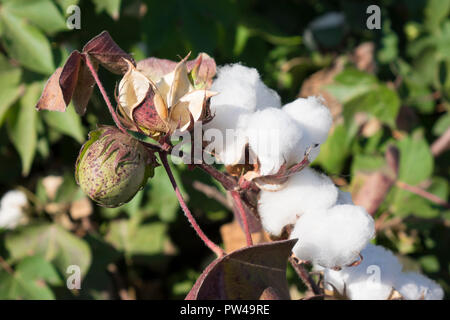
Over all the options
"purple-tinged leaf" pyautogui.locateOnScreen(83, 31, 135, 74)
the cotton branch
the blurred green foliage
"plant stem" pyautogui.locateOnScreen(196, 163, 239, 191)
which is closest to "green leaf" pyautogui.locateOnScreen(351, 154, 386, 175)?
the blurred green foliage

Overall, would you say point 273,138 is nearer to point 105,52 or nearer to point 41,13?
point 105,52

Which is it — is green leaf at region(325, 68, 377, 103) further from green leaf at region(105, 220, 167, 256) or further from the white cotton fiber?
the white cotton fiber

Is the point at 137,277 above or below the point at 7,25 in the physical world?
below

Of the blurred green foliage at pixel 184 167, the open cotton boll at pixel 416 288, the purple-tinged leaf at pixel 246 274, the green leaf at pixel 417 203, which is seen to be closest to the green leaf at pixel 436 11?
→ the blurred green foliage at pixel 184 167

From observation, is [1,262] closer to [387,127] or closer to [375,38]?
[387,127]

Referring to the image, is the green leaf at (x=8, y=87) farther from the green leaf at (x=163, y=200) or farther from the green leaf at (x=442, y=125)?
the green leaf at (x=442, y=125)

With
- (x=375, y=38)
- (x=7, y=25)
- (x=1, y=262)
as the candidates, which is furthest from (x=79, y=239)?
(x=375, y=38)

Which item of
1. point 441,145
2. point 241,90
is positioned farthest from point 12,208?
point 441,145
